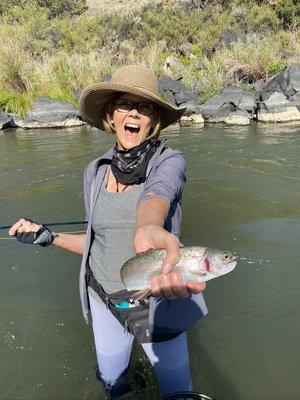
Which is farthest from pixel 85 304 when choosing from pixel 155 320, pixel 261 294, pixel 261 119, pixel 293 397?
pixel 261 119

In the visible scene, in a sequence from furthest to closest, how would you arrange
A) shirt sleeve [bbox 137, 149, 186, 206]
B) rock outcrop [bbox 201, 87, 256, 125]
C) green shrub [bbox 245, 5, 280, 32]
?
1. green shrub [bbox 245, 5, 280, 32]
2. rock outcrop [bbox 201, 87, 256, 125]
3. shirt sleeve [bbox 137, 149, 186, 206]

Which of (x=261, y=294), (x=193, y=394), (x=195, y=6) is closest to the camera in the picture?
(x=193, y=394)

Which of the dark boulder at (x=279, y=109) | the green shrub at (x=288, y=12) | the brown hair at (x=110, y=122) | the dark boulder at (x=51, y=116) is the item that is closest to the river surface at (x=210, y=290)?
the brown hair at (x=110, y=122)

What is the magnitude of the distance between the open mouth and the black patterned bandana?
0.40 ft

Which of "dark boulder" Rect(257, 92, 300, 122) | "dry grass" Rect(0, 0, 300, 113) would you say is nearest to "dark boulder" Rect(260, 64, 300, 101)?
"dark boulder" Rect(257, 92, 300, 122)

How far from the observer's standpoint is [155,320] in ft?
7.73

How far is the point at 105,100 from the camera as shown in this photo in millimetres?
2781

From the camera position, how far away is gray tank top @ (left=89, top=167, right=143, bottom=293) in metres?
2.42

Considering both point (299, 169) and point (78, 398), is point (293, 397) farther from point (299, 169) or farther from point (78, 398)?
point (299, 169)

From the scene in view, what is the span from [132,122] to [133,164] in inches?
11.0

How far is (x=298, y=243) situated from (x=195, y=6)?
102ft

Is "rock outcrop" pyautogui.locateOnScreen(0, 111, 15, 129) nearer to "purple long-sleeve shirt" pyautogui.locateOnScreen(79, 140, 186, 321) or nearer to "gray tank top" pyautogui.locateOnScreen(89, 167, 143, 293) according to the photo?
"purple long-sleeve shirt" pyautogui.locateOnScreen(79, 140, 186, 321)

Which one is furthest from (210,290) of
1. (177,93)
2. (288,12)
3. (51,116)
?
(288,12)

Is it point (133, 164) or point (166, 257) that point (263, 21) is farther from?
point (166, 257)
